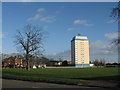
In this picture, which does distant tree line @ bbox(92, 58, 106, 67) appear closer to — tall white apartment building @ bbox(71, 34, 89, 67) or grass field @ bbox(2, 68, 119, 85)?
tall white apartment building @ bbox(71, 34, 89, 67)

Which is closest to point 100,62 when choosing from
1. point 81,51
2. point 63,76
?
point 81,51

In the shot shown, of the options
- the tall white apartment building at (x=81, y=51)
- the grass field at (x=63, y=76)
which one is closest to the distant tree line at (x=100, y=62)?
the tall white apartment building at (x=81, y=51)

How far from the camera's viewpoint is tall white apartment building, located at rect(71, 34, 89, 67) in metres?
151

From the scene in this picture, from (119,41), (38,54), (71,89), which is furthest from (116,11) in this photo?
(38,54)

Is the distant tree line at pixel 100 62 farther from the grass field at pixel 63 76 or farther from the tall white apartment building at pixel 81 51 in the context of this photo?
the grass field at pixel 63 76

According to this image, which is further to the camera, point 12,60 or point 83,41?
point 83,41

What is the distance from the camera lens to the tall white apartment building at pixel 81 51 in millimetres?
151000

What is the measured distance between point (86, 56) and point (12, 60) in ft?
196

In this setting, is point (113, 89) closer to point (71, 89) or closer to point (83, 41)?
point (71, 89)

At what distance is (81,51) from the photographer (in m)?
151

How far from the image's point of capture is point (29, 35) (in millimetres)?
55938

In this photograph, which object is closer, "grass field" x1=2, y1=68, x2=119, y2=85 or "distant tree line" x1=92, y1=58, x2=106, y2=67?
"grass field" x1=2, y1=68, x2=119, y2=85

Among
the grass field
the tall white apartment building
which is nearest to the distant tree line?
the tall white apartment building

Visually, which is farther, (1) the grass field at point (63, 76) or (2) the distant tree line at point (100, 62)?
(2) the distant tree line at point (100, 62)
